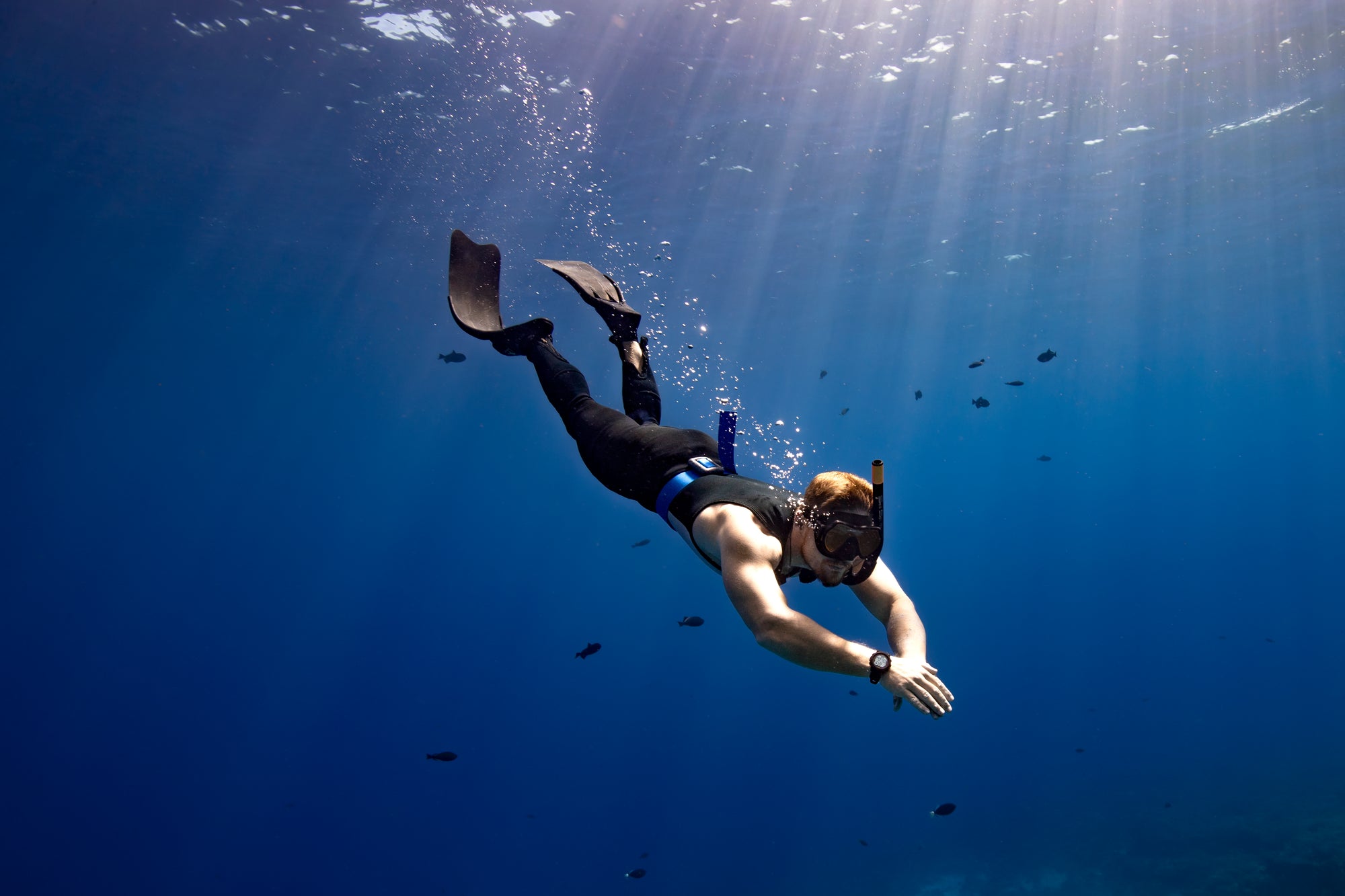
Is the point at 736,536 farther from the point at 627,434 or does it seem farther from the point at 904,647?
the point at 627,434

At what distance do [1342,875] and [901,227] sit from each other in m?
21.0

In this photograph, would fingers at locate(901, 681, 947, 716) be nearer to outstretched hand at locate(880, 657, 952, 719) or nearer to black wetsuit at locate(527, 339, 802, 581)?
outstretched hand at locate(880, 657, 952, 719)

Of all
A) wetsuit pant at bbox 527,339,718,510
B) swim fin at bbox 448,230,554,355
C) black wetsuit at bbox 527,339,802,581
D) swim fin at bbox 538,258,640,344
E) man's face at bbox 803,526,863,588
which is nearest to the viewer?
man's face at bbox 803,526,863,588

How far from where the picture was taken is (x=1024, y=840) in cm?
2259

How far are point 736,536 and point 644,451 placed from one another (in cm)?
175

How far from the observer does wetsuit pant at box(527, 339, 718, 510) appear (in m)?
4.77

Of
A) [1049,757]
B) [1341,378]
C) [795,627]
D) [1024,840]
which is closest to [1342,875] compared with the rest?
[1024,840]

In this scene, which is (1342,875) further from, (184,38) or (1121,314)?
(1121,314)

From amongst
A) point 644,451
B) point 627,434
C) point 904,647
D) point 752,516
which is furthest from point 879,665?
point 627,434

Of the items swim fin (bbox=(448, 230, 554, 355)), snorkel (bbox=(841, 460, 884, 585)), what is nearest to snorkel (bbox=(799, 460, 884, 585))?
snorkel (bbox=(841, 460, 884, 585))

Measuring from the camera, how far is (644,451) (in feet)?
16.0

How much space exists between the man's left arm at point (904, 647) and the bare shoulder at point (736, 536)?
0.63 meters

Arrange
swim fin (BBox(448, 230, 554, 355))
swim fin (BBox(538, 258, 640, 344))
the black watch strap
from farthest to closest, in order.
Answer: swim fin (BBox(448, 230, 554, 355))
swim fin (BBox(538, 258, 640, 344))
the black watch strap

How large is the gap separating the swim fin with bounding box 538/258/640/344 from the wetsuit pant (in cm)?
31
